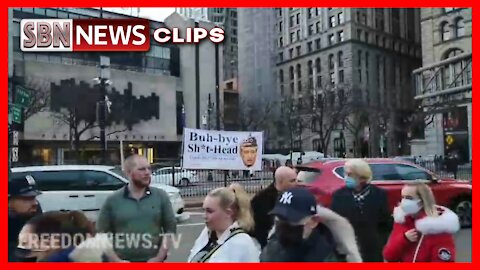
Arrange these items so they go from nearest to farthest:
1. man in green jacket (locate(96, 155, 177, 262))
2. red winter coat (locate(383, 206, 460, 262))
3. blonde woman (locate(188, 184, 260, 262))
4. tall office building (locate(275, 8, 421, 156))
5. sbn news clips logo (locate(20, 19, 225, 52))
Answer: blonde woman (locate(188, 184, 260, 262))
red winter coat (locate(383, 206, 460, 262))
man in green jacket (locate(96, 155, 177, 262))
sbn news clips logo (locate(20, 19, 225, 52))
tall office building (locate(275, 8, 421, 156))

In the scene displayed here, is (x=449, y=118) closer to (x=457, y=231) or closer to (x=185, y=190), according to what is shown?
(x=457, y=231)

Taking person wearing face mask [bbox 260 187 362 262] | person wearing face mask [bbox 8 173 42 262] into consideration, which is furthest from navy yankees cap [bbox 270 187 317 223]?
person wearing face mask [bbox 8 173 42 262]

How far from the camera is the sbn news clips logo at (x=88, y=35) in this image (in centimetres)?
288

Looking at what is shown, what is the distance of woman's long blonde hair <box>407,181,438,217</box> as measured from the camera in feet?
8.80

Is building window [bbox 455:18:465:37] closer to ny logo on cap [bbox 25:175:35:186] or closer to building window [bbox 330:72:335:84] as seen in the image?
building window [bbox 330:72:335:84]

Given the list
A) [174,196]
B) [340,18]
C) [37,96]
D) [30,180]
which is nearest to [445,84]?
[340,18]

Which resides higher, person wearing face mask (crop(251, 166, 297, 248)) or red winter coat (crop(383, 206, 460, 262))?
person wearing face mask (crop(251, 166, 297, 248))

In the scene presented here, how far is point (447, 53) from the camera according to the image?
11.0 feet

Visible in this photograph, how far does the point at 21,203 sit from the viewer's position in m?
2.83

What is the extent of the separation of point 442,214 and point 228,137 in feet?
4.42

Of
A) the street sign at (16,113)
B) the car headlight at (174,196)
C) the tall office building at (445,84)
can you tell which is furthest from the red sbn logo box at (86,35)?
the tall office building at (445,84)

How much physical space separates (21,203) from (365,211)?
6.69ft

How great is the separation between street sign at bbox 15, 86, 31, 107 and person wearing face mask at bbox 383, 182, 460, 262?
2.25 metres

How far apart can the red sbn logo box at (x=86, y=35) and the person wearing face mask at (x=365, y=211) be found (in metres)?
1.53
